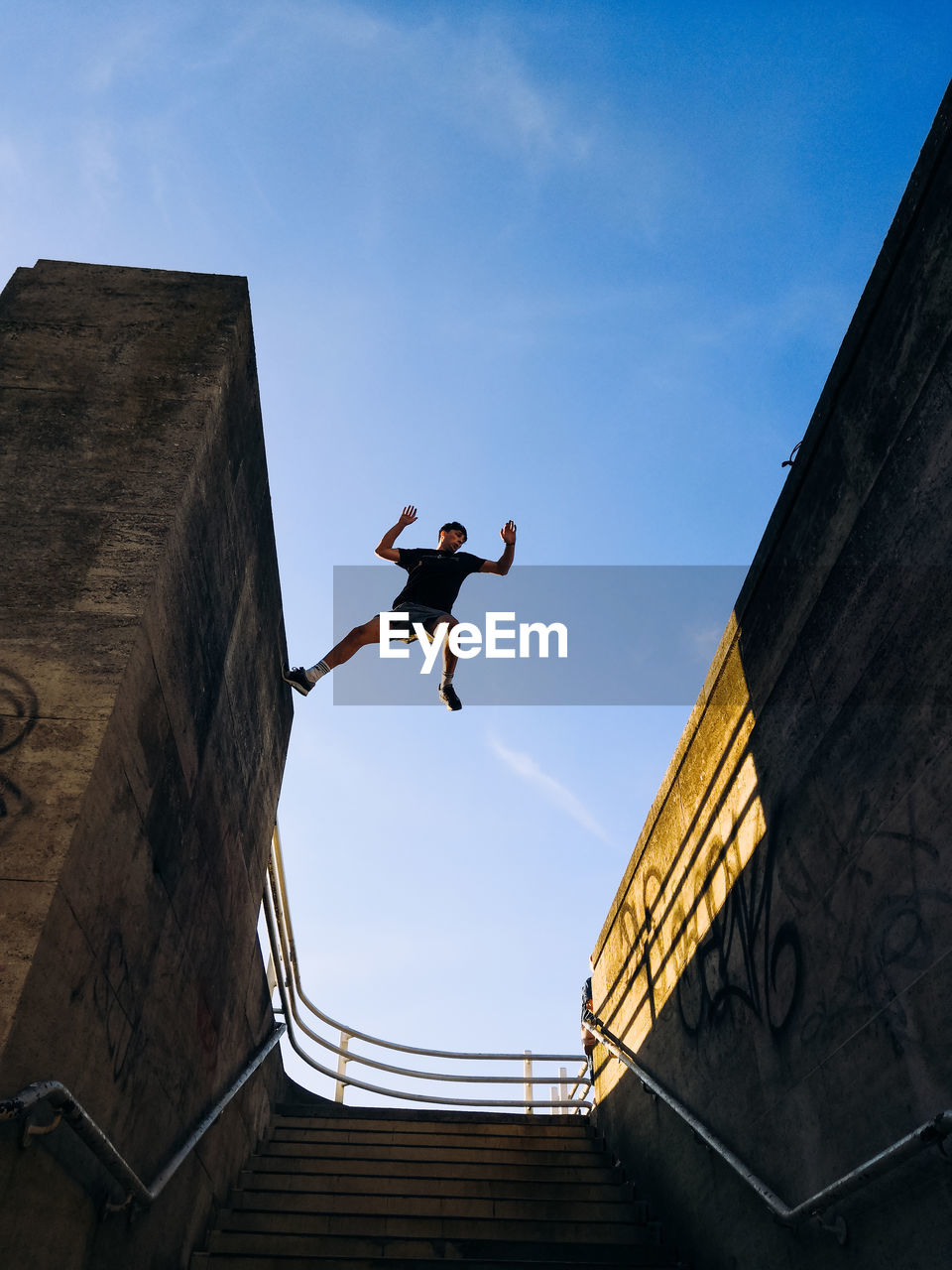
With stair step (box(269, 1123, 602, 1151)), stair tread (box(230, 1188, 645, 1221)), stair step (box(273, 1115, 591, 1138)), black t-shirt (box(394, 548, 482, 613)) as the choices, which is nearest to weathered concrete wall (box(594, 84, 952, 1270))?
stair tread (box(230, 1188, 645, 1221))

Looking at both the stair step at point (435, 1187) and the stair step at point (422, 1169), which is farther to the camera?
the stair step at point (422, 1169)

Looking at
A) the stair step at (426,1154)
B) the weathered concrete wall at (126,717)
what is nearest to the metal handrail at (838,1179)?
the stair step at (426,1154)

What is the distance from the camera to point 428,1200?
19.4 ft

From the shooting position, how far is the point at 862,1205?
11.4ft

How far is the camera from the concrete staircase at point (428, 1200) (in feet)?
17.0

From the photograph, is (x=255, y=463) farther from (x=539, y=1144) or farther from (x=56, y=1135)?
(x=539, y=1144)

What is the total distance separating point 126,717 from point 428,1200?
4.31 m

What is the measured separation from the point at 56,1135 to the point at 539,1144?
5044mm

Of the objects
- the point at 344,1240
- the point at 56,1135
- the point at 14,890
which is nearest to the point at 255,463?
the point at 14,890

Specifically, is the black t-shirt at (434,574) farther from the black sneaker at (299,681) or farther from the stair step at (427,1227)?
the stair step at (427,1227)

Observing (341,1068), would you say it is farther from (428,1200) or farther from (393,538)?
(393,538)

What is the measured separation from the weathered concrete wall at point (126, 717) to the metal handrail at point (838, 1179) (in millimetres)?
2970

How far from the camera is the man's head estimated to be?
702 centimetres

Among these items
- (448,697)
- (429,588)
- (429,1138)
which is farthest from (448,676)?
(429,1138)
